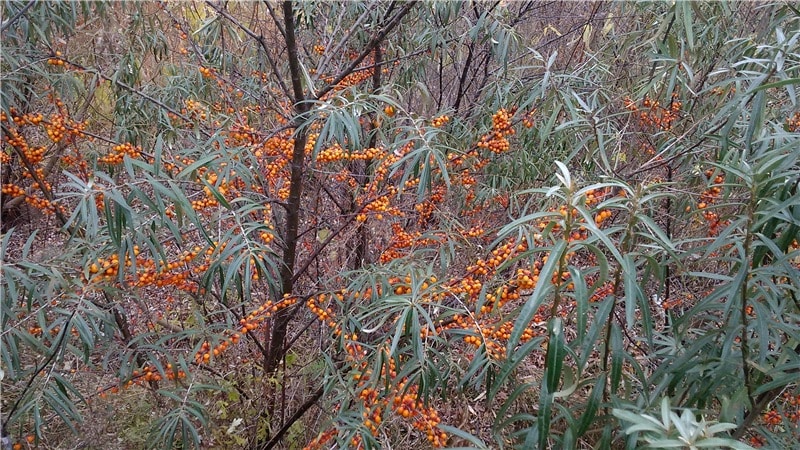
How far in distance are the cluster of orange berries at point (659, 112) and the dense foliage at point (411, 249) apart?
0.04m

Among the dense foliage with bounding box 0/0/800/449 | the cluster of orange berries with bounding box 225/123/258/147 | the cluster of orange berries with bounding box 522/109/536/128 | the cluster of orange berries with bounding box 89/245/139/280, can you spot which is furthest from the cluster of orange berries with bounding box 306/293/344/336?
the cluster of orange berries with bounding box 522/109/536/128

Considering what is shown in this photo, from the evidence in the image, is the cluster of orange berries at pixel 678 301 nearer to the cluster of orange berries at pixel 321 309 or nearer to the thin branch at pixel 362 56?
the cluster of orange berries at pixel 321 309

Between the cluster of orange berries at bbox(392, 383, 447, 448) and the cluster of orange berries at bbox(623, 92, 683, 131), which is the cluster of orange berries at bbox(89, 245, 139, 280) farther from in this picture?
the cluster of orange berries at bbox(623, 92, 683, 131)

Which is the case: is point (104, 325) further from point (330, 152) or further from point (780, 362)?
point (780, 362)

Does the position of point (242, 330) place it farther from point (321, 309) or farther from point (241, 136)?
point (241, 136)

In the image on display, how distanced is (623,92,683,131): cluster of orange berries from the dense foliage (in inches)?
1.6

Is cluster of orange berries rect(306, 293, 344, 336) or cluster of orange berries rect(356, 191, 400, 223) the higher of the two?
cluster of orange berries rect(356, 191, 400, 223)

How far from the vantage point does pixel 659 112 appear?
8.76 ft

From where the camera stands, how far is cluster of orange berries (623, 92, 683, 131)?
2428 mm

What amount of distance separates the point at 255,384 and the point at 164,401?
43cm

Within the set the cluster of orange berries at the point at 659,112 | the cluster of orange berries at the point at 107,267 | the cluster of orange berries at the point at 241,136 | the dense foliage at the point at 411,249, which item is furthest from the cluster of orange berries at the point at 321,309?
the cluster of orange berries at the point at 659,112

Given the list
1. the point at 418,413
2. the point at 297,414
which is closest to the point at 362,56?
the point at 418,413

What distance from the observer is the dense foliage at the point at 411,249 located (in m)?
1.16

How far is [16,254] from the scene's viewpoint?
12.5ft
